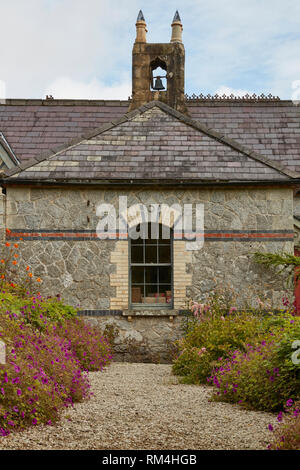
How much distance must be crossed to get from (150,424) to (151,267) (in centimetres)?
754

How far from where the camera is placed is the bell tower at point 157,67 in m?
17.6

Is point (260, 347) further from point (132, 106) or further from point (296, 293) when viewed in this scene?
point (132, 106)

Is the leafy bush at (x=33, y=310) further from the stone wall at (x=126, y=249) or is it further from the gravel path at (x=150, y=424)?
the gravel path at (x=150, y=424)

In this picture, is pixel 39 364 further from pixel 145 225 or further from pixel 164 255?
pixel 164 255

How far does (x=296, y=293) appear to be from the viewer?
1460 centimetres

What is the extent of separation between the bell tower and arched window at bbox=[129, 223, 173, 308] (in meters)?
5.75

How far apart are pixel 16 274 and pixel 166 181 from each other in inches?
145

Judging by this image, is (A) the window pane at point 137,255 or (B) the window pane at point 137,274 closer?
(A) the window pane at point 137,255

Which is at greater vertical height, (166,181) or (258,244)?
(166,181)

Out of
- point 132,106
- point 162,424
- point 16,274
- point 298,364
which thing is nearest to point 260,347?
point 298,364

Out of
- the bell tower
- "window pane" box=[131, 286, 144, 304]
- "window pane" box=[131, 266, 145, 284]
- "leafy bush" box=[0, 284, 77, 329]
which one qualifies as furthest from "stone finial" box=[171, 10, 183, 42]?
"leafy bush" box=[0, 284, 77, 329]

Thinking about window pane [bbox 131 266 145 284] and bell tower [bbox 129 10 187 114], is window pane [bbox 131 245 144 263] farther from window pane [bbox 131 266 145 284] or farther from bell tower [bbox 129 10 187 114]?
bell tower [bbox 129 10 187 114]

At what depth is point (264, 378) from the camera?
7.32m

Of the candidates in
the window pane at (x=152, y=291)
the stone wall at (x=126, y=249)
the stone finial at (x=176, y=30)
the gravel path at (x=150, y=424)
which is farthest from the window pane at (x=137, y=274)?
the stone finial at (x=176, y=30)
